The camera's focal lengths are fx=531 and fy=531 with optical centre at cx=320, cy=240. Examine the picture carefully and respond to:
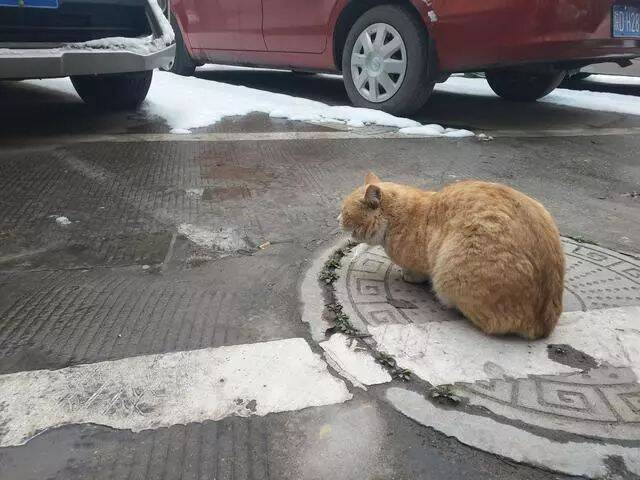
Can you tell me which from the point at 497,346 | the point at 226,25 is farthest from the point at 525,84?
the point at 497,346

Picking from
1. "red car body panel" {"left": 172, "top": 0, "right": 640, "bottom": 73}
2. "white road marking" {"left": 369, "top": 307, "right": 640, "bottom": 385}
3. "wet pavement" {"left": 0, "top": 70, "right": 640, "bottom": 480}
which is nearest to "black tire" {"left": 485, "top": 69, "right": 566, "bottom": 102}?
"wet pavement" {"left": 0, "top": 70, "right": 640, "bottom": 480}

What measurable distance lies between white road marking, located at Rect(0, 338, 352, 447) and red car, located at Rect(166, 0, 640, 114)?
3881 millimetres

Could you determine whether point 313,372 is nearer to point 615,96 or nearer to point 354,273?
point 354,273

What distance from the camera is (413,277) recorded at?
2.38m

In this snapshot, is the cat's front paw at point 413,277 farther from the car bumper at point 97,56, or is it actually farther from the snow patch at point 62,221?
the car bumper at point 97,56

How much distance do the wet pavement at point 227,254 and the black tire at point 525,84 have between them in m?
1.06

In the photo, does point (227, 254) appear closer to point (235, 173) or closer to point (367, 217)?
point (367, 217)

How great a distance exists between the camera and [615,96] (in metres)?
7.27

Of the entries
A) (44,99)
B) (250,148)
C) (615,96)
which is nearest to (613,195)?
(250,148)

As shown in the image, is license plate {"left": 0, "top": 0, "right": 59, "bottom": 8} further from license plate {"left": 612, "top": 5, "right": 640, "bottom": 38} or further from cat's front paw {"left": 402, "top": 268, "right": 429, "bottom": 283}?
license plate {"left": 612, "top": 5, "right": 640, "bottom": 38}

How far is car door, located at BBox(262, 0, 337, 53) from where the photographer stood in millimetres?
5785

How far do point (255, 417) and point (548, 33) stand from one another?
170 inches

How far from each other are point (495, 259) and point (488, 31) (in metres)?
3.44

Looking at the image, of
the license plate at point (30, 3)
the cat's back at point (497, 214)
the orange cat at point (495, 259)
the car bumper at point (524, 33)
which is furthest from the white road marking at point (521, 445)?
the license plate at point (30, 3)
